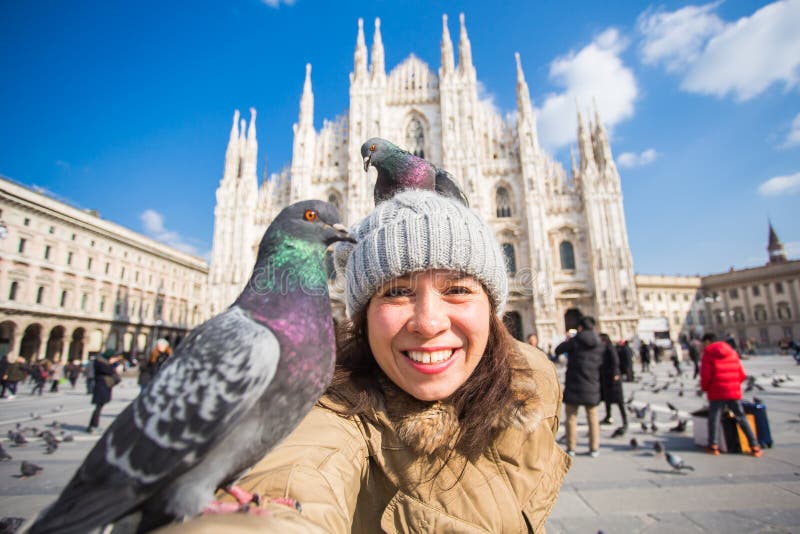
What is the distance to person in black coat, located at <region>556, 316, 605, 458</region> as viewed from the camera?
4.23 metres

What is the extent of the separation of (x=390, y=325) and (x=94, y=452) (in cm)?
77

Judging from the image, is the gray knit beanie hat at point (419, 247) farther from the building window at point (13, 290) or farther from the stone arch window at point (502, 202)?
the building window at point (13, 290)

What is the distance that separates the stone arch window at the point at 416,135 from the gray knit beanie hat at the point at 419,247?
23.2 meters

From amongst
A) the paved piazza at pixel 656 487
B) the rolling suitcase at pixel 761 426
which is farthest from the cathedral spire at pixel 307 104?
the rolling suitcase at pixel 761 426

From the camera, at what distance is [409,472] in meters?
1.12

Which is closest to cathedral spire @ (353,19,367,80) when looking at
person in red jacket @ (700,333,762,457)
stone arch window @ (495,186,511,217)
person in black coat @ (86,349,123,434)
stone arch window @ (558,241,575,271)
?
stone arch window @ (495,186,511,217)

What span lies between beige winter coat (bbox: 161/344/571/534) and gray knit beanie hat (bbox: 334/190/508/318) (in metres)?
Result: 0.39

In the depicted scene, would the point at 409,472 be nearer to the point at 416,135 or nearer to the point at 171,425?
the point at 171,425

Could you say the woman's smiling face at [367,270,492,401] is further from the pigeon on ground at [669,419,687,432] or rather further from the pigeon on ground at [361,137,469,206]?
the pigeon on ground at [669,419,687,432]

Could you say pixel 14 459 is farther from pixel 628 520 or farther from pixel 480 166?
pixel 480 166

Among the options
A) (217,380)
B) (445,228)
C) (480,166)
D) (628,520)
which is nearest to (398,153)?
(445,228)

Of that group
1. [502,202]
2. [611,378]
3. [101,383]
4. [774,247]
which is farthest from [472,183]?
[774,247]

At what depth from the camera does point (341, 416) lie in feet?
3.57

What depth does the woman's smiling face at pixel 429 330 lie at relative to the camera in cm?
117
